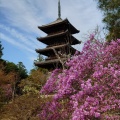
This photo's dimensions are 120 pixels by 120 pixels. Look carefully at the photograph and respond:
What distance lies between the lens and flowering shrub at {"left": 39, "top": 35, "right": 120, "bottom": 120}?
19.1 ft

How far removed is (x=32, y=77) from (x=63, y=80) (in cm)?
2655

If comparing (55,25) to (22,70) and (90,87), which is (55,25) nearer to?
(22,70)

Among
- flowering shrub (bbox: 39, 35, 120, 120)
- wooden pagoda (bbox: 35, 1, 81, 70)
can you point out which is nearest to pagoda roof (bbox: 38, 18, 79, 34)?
wooden pagoda (bbox: 35, 1, 81, 70)

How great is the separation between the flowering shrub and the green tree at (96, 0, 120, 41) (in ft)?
31.2

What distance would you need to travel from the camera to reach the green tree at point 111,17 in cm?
1703

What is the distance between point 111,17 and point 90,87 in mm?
12223

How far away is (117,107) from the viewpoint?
588cm

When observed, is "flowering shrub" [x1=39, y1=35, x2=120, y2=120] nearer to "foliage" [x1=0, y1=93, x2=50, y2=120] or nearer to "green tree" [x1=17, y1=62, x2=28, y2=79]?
"foliage" [x1=0, y1=93, x2=50, y2=120]

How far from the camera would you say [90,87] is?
19.7 feet

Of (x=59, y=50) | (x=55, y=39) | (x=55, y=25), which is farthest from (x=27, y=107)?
(x=55, y=25)

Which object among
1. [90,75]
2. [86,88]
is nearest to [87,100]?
[86,88]

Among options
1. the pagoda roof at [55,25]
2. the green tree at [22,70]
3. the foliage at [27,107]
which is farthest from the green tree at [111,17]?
the green tree at [22,70]

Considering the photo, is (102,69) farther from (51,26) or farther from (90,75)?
(51,26)

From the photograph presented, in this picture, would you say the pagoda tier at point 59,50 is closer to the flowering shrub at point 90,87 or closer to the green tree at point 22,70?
the green tree at point 22,70
